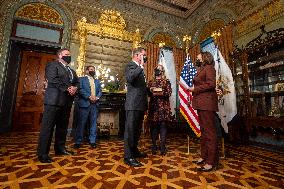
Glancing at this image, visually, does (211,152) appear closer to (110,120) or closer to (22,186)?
(22,186)

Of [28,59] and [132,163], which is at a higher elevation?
[28,59]

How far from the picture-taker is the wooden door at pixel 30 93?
5.48m

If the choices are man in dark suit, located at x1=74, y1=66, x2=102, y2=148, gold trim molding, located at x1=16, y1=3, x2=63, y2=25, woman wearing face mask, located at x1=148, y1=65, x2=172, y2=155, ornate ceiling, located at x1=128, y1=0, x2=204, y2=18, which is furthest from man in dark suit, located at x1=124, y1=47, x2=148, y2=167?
ornate ceiling, located at x1=128, y1=0, x2=204, y2=18

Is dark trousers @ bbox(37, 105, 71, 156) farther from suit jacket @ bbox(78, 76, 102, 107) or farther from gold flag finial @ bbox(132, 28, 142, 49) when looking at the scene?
gold flag finial @ bbox(132, 28, 142, 49)

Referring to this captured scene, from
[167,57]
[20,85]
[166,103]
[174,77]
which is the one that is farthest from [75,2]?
[166,103]

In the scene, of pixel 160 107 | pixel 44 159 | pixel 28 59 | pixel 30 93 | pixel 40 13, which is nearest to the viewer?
pixel 44 159

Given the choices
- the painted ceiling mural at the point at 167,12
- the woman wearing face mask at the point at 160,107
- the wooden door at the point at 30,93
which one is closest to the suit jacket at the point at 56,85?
the woman wearing face mask at the point at 160,107

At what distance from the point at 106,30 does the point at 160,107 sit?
3699mm

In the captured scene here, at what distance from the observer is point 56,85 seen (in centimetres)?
276

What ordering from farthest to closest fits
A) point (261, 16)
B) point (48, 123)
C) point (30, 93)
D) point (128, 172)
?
1. point (30, 93)
2. point (261, 16)
3. point (48, 123)
4. point (128, 172)

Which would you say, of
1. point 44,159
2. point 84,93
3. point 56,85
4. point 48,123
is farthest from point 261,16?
point 44,159

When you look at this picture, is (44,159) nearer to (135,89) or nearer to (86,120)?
(86,120)

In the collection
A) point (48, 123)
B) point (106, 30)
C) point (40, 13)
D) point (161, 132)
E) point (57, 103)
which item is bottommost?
point (161, 132)

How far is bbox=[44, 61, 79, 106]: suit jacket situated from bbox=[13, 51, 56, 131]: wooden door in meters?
3.03
